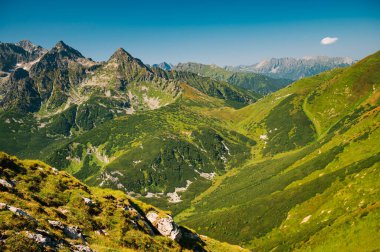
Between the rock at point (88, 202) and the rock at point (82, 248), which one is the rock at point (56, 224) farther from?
the rock at point (88, 202)

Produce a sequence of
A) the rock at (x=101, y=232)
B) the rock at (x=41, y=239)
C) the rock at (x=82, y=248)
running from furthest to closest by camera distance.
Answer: the rock at (x=101, y=232) → the rock at (x=82, y=248) → the rock at (x=41, y=239)

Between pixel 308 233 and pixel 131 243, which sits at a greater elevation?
pixel 131 243

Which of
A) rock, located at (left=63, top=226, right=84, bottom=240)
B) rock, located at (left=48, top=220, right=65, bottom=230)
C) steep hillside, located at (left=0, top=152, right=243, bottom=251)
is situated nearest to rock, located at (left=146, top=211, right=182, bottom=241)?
steep hillside, located at (left=0, top=152, right=243, bottom=251)

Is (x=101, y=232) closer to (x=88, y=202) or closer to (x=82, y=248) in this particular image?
(x=88, y=202)

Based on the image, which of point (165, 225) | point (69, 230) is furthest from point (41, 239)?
point (165, 225)

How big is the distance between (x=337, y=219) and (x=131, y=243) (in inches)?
5780

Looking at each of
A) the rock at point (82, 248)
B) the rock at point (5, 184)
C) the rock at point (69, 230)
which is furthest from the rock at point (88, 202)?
the rock at point (82, 248)

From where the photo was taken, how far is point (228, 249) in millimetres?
101312

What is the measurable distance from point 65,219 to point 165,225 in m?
30.5

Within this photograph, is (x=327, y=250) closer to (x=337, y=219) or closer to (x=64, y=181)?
(x=337, y=219)

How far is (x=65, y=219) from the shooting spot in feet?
174

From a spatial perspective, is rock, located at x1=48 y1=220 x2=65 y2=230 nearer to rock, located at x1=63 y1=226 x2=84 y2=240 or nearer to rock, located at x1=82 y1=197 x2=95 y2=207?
rock, located at x1=63 y1=226 x2=84 y2=240

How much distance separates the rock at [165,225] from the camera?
7631 centimetres

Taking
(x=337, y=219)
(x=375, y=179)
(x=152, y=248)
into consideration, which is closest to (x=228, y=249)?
(x=152, y=248)
